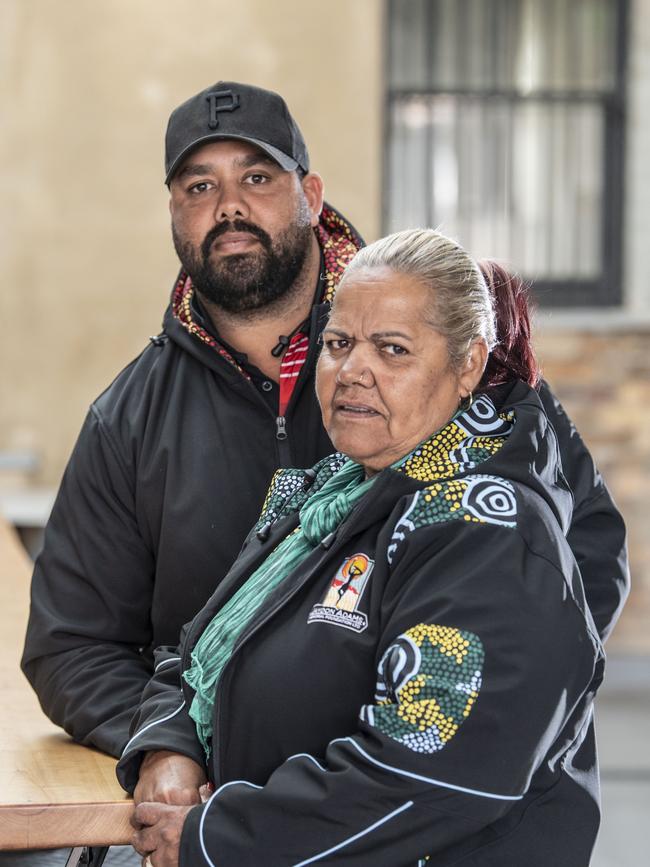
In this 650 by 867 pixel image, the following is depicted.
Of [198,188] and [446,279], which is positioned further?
[198,188]

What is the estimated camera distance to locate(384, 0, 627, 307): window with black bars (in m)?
7.10

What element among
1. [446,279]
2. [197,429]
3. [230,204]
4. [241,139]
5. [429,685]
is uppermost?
[241,139]

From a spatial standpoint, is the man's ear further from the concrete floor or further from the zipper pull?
the concrete floor

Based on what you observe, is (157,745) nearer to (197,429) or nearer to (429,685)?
(429,685)

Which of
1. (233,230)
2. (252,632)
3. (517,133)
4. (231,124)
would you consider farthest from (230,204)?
(517,133)

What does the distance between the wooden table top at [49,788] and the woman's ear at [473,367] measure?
2.90 ft

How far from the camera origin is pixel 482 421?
218cm

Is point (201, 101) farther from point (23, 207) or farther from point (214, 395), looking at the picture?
point (23, 207)

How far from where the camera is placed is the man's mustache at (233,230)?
9.25 ft

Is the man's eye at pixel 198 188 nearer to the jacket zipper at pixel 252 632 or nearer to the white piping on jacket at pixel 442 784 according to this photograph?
the jacket zipper at pixel 252 632

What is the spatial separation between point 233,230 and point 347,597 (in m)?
1.00

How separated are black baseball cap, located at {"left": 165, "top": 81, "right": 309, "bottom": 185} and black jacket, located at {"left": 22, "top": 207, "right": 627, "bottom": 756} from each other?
333mm

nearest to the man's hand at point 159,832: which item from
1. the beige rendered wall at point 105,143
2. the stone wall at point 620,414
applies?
the beige rendered wall at point 105,143

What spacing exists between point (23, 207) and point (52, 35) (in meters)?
0.79
